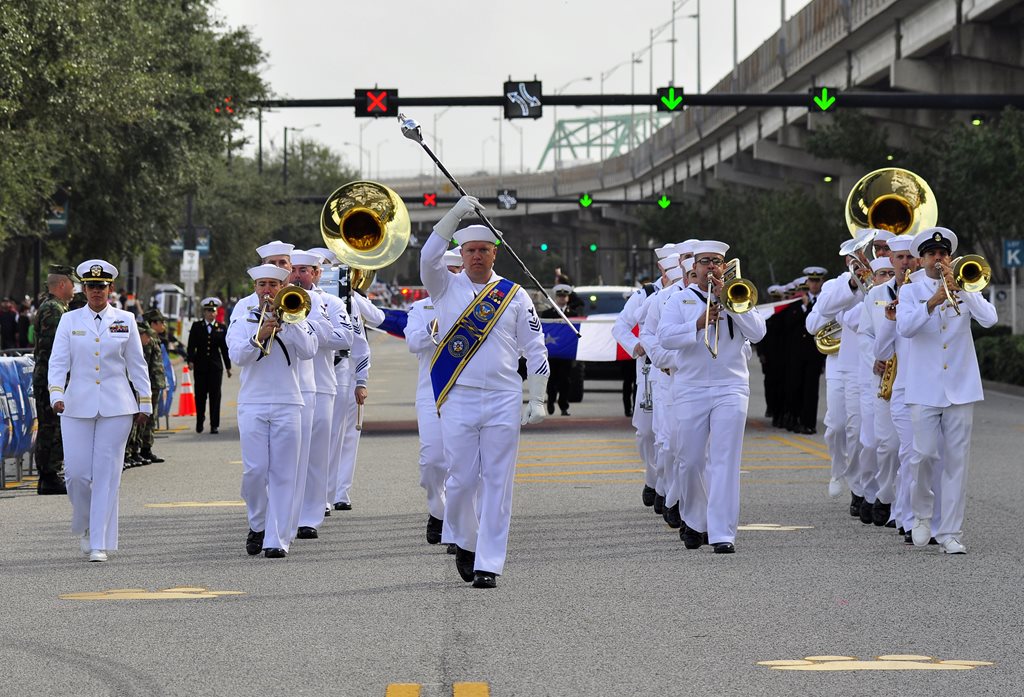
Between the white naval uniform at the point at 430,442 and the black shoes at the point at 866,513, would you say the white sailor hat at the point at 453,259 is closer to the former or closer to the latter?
the white naval uniform at the point at 430,442

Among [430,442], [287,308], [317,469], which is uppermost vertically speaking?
[287,308]

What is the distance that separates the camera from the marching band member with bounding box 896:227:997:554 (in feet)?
39.7

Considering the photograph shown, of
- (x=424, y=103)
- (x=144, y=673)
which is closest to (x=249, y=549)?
(x=144, y=673)

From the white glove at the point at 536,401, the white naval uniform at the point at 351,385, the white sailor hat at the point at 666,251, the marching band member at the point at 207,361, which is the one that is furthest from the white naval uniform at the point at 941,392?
the marching band member at the point at 207,361

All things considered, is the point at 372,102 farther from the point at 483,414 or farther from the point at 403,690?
the point at 403,690

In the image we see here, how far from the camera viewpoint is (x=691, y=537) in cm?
1238

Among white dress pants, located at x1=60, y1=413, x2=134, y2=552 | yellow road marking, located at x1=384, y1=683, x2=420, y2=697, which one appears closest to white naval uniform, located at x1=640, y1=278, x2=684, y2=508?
white dress pants, located at x1=60, y1=413, x2=134, y2=552

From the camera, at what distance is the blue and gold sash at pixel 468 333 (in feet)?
35.4

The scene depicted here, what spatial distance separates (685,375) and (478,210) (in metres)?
2.73

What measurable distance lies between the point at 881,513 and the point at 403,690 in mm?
6716

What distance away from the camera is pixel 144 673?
8094 millimetres

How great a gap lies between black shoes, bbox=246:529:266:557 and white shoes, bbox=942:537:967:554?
171 inches

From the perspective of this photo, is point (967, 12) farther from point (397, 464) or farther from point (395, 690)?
point (395, 690)

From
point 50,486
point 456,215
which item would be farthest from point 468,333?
point 50,486
